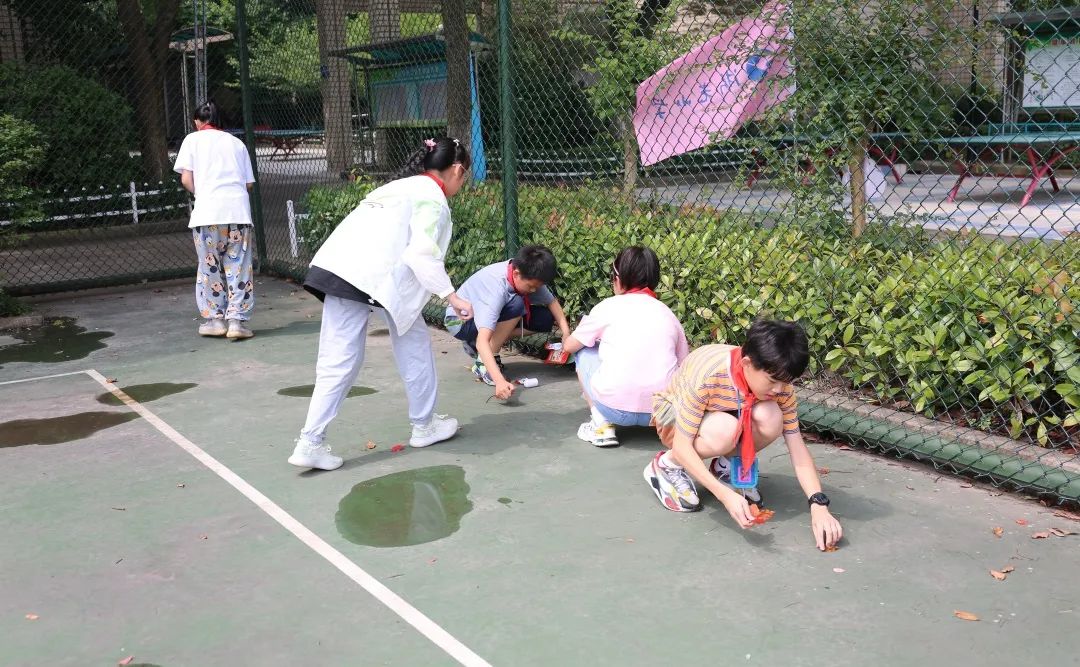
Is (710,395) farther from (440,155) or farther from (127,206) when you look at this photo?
(127,206)

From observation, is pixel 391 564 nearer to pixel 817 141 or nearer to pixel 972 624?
pixel 972 624

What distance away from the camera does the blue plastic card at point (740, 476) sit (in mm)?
3643

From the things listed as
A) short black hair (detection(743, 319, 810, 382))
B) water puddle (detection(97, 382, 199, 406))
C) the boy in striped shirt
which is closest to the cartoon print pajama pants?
water puddle (detection(97, 382, 199, 406))

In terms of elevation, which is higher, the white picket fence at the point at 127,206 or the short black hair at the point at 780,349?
the white picket fence at the point at 127,206

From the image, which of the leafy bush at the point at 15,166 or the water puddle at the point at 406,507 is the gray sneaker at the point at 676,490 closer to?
the water puddle at the point at 406,507

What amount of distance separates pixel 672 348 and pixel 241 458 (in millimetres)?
2031

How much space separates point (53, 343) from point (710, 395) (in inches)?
215

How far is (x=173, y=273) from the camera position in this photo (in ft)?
31.3

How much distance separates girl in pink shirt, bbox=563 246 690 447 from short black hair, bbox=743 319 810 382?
114cm

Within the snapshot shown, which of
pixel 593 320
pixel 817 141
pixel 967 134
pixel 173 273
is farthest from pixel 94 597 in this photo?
A: pixel 173 273

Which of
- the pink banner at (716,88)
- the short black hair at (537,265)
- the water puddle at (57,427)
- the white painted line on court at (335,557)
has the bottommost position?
the white painted line on court at (335,557)

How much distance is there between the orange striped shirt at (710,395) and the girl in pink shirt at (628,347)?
0.74 m

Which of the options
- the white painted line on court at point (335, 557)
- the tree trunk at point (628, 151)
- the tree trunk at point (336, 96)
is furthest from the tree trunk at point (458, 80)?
the white painted line on court at point (335, 557)

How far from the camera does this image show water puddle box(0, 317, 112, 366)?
22.2ft
